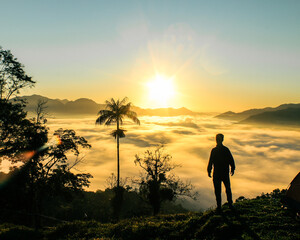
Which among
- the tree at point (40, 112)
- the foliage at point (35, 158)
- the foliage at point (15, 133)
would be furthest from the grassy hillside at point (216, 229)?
the tree at point (40, 112)

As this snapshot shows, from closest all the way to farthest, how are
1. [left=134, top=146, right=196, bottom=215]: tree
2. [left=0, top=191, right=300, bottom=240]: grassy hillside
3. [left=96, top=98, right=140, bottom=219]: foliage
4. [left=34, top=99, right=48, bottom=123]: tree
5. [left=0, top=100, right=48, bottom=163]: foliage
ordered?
[left=0, top=191, right=300, bottom=240]: grassy hillside < [left=0, top=100, right=48, bottom=163]: foliage < [left=34, top=99, right=48, bottom=123]: tree < [left=96, top=98, right=140, bottom=219]: foliage < [left=134, top=146, right=196, bottom=215]: tree

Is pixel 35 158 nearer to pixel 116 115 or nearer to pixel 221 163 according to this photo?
pixel 116 115

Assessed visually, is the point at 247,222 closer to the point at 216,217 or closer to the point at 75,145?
the point at 216,217

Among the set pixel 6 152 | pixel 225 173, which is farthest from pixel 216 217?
pixel 6 152

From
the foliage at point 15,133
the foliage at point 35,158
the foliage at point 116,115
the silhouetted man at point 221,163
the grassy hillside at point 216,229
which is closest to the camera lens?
the grassy hillside at point 216,229

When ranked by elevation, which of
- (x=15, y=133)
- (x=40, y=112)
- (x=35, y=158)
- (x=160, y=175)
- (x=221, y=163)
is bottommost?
(x=160, y=175)

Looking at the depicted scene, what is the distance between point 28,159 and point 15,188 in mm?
4022

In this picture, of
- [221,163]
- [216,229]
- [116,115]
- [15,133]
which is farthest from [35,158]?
[216,229]

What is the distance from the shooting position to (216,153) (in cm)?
869

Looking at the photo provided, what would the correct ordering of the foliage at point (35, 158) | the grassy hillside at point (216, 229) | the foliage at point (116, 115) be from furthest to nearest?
the foliage at point (116, 115)
the foliage at point (35, 158)
the grassy hillside at point (216, 229)

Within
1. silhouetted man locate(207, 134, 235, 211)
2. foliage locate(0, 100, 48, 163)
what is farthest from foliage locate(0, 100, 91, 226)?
silhouetted man locate(207, 134, 235, 211)

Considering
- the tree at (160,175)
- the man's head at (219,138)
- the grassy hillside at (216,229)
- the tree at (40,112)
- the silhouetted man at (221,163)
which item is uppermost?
the tree at (40,112)

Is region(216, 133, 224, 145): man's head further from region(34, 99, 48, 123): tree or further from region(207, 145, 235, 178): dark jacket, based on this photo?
region(34, 99, 48, 123): tree

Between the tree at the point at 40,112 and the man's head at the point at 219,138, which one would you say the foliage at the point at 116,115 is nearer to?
the tree at the point at 40,112
